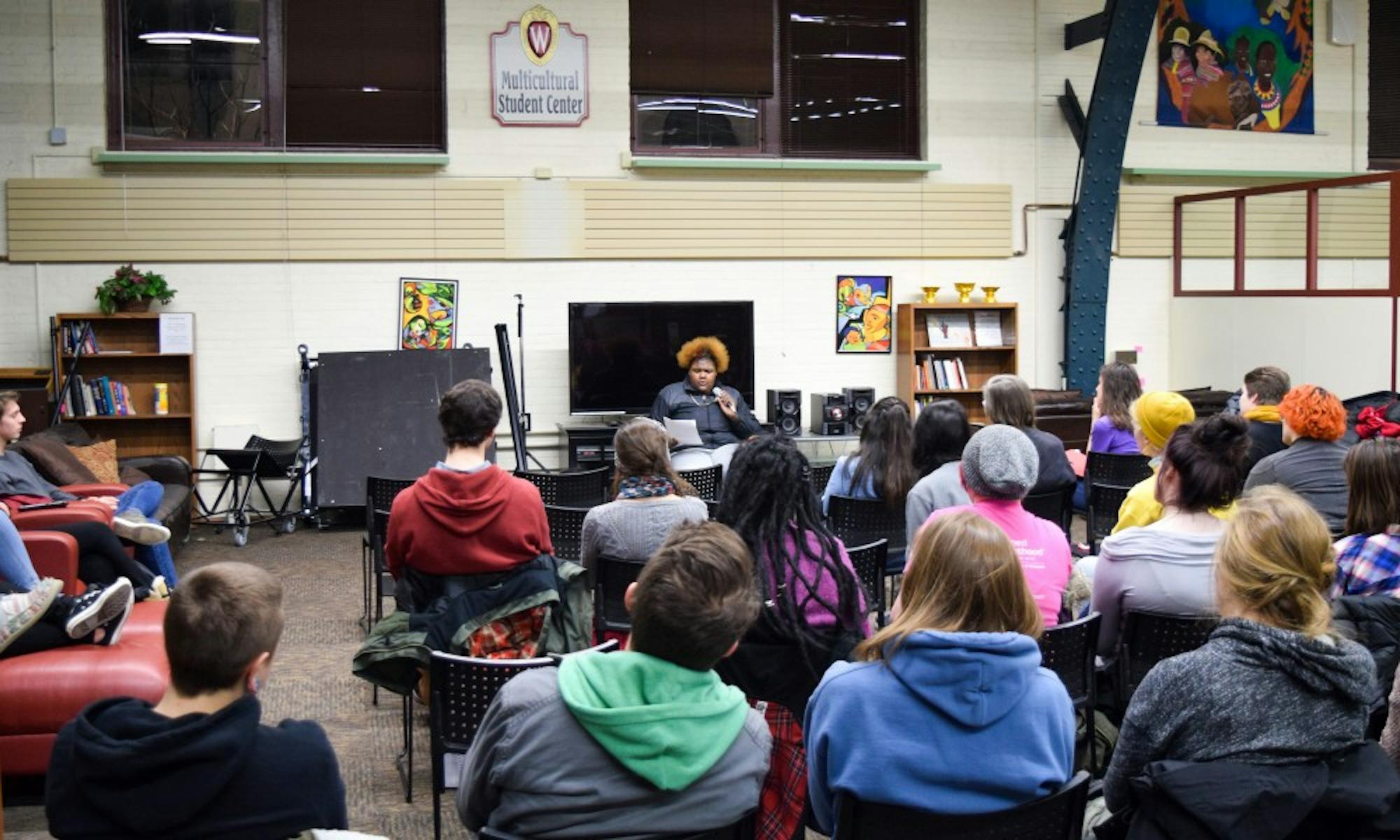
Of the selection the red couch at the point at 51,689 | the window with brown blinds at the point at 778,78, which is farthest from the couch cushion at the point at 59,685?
the window with brown blinds at the point at 778,78

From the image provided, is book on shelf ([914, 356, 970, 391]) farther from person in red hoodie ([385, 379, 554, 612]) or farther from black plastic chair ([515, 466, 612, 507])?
person in red hoodie ([385, 379, 554, 612])

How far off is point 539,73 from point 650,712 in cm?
808

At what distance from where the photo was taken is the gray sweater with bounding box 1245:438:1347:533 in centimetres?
473

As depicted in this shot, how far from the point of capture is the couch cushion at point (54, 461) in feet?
23.2

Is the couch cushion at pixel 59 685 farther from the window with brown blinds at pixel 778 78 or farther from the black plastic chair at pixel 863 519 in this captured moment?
the window with brown blinds at pixel 778 78

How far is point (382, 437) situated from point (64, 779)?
23.2ft

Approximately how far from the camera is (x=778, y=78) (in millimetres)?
10102

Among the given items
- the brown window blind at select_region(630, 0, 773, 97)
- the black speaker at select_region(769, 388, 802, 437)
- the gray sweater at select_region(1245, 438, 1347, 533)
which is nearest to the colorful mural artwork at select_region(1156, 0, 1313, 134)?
the brown window blind at select_region(630, 0, 773, 97)

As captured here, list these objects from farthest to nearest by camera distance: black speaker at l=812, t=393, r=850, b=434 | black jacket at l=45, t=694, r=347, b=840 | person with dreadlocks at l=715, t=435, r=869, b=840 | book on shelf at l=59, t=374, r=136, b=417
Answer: black speaker at l=812, t=393, r=850, b=434
book on shelf at l=59, t=374, r=136, b=417
person with dreadlocks at l=715, t=435, r=869, b=840
black jacket at l=45, t=694, r=347, b=840

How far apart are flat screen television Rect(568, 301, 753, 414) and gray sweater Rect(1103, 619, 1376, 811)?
287 inches

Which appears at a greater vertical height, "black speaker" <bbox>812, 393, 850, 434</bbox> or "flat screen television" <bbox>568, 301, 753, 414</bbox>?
"flat screen television" <bbox>568, 301, 753, 414</bbox>

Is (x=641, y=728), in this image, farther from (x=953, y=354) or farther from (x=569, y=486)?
(x=953, y=354)

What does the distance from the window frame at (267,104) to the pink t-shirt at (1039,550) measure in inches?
260

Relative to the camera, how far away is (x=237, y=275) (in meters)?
9.31
